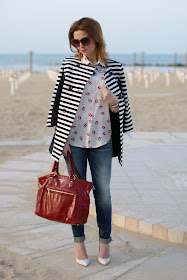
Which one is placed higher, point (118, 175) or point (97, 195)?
point (97, 195)

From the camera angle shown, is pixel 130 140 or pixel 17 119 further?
pixel 17 119

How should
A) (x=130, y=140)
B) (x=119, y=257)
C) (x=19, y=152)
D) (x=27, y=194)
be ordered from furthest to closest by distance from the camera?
(x=130, y=140) < (x=19, y=152) < (x=27, y=194) < (x=119, y=257)

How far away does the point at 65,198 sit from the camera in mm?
3135

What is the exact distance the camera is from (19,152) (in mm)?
8156

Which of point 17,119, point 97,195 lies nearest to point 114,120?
point 97,195

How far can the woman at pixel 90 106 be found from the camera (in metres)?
3.14

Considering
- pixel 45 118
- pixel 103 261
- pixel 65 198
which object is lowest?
pixel 45 118

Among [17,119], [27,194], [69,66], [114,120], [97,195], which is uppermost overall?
[69,66]

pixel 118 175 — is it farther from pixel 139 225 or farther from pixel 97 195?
pixel 97 195

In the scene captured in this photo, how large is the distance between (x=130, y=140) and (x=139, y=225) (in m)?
4.65

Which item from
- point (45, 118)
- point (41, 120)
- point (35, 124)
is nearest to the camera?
point (35, 124)

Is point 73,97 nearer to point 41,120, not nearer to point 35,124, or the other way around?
point 35,124

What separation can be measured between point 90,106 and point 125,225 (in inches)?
57.7

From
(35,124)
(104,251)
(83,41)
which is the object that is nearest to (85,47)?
(83,41)
